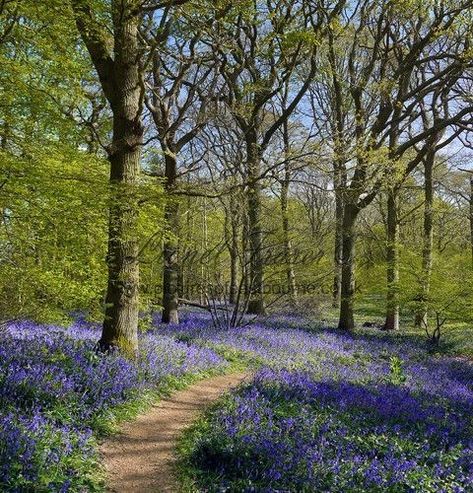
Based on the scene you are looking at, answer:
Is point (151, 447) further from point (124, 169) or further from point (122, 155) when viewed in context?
point (122, 155)

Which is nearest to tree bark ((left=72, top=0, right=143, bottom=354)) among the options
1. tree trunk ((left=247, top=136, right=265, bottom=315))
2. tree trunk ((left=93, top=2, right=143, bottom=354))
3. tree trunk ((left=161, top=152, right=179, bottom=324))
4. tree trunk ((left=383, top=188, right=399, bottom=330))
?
tree trunk ((left=93, top=2, right=143, bottom=354))

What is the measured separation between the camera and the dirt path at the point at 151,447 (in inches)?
201

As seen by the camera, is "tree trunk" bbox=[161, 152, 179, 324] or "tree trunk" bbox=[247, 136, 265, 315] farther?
"tree trunk" bbox=[247, 136, 265, 315]

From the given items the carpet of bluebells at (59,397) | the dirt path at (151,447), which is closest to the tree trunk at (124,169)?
the carpet of bluebells at (59,397)

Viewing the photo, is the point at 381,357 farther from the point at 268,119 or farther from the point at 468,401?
the point at 268,119

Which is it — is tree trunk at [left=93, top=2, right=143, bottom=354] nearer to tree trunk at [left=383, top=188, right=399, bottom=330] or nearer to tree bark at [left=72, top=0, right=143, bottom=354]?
tree bark at [left=72, top=0, right=143, bottom=354]

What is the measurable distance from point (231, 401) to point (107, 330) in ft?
8.55

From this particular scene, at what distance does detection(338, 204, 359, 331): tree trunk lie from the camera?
18469 millimetres

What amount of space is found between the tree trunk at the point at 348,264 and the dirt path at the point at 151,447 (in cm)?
1143

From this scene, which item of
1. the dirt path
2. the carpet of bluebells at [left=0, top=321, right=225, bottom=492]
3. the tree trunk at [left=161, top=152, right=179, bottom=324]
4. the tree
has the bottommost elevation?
the dirt path

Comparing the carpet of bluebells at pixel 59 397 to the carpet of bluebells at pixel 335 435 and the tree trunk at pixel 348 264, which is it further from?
the tree trunk at pixel 348 264

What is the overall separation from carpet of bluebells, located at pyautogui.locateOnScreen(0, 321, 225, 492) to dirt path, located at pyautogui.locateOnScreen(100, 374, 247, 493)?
318 mm

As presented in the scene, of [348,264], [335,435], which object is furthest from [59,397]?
[348,264]

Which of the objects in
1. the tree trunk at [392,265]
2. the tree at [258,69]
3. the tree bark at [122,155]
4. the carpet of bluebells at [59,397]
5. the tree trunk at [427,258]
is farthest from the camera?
the tree trunk at [392,265]
